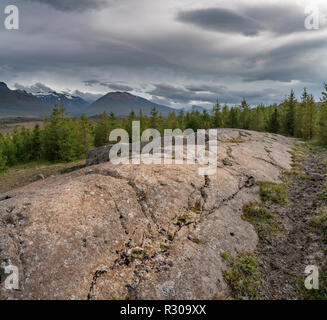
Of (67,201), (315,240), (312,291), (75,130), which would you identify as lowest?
(312,291)

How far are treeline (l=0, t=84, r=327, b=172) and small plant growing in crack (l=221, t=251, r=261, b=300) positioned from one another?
4288 centimetres

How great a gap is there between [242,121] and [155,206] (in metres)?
73.9

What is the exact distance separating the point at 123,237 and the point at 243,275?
4902 mm

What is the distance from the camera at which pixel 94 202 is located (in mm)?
9133

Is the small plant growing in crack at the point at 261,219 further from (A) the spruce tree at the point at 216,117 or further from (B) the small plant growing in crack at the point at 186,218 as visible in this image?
(A) the spruce tree at the point at 216,117

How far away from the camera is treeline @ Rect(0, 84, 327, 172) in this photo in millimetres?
55438

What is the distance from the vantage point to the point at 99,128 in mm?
70750

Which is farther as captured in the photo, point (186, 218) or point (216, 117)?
point (216, 117)

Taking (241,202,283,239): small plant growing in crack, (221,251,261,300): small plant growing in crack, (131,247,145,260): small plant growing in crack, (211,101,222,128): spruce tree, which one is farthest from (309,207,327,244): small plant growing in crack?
(211,101,222,128): spruce tree

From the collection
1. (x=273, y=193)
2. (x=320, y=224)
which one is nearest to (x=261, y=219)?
(x=320, y=224)

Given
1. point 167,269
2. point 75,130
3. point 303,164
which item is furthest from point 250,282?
point 75,130

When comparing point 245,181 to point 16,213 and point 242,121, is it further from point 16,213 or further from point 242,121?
point 242,121

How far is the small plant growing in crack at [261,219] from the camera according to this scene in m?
11.0

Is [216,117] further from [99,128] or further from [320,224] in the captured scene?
[320,224]
